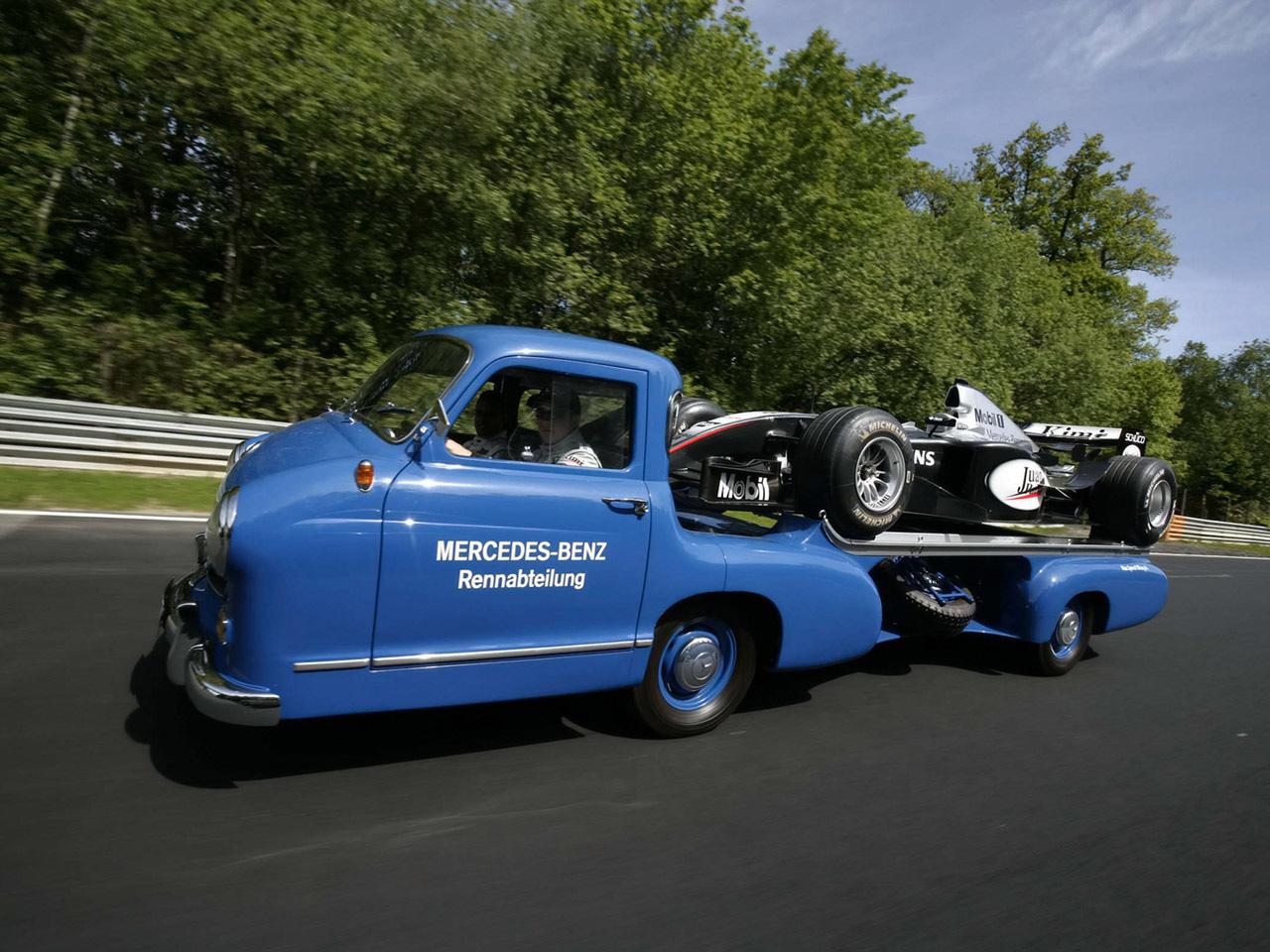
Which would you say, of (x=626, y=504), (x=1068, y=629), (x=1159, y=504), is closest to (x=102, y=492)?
(x=626, y=504)

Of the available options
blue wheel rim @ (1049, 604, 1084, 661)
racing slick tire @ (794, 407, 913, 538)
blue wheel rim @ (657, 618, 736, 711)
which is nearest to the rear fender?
racing slick tire @ (794, 407, 913, 538)

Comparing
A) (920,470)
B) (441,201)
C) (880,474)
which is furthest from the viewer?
(441,201)

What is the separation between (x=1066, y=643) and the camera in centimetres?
655

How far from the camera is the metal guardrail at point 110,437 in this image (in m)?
10.1

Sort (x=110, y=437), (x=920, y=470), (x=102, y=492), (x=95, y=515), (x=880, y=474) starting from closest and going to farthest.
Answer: (x=880, y=474), (x=920, y=470), (x=95, y=515), (x=102, y=492), (x=110, y=437)

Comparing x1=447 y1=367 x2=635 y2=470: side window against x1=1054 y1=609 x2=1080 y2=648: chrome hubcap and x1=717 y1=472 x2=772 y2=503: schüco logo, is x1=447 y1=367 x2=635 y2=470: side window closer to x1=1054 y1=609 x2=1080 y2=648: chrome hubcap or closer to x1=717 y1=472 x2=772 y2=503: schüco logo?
x1=717 y1=472 x2=772 y2=503: schüco logo

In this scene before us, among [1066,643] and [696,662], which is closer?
[696,662]

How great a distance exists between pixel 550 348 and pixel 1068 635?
4711 millimetres

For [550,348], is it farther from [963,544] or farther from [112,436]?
[112,436]

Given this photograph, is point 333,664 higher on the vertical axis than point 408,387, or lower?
lower

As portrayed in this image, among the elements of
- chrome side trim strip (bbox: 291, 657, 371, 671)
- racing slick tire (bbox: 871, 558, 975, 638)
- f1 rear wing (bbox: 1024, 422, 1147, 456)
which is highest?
f1 rear wing (bbox: 1024, 422, 1147, 456)

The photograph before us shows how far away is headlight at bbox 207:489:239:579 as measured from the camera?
3273 mm

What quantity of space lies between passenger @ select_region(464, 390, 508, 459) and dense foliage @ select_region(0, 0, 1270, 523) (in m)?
10.3

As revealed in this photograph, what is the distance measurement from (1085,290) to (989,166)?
8.99 metres
